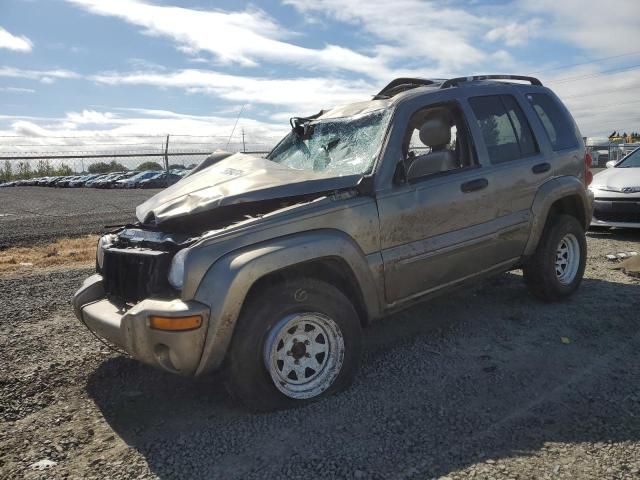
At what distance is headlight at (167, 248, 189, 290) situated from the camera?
3059 millimetres

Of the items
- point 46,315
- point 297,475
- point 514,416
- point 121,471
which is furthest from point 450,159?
point 46,315

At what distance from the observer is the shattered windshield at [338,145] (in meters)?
3.98

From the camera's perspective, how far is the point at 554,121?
5.21 meters

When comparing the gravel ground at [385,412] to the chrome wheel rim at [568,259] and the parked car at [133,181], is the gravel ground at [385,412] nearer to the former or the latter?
the chrome wheel rim at [568,259]

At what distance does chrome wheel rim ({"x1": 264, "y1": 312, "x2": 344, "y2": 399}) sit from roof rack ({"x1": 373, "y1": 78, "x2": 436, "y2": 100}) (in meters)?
2.15

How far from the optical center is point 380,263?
368cm

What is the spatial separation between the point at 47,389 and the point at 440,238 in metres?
2.93

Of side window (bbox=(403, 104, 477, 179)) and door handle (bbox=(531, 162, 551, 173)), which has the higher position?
side window (bbox=(403, 104, 477, 179))

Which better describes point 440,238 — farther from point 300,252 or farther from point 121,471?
point 121,471

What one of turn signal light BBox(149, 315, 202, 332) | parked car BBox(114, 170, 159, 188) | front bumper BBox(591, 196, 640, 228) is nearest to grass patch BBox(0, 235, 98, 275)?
turn signal light BBox(149, 315, 202, 332)

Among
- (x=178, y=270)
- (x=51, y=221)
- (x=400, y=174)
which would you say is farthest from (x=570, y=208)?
(x=51, y=221)

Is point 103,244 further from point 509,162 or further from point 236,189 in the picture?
point 509,162

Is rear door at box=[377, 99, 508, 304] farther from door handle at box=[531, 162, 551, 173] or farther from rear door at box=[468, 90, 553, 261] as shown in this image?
door handle at box=[531, 162, 551, 173]

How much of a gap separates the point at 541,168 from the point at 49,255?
286 inches
